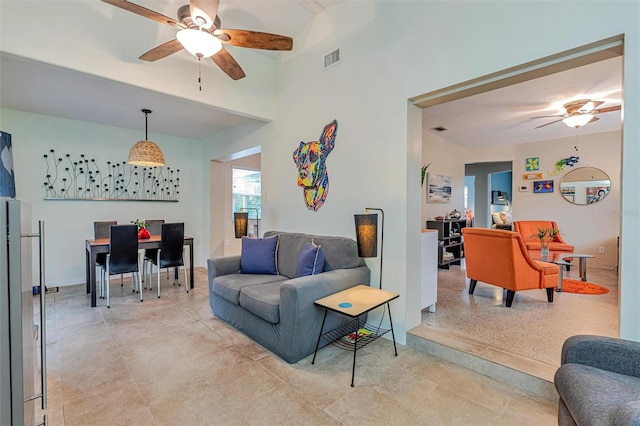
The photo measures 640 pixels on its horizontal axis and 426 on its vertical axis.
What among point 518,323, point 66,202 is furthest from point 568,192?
point 66,202

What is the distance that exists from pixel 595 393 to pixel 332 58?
11.2 feet

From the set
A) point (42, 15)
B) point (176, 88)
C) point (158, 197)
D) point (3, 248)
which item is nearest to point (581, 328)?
point (3, 248)

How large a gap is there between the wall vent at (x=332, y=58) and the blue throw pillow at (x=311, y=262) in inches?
81.5

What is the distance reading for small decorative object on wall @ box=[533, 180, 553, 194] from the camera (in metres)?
5.99

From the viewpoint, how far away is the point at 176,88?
3.26 meters

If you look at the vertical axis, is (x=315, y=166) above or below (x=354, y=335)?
above

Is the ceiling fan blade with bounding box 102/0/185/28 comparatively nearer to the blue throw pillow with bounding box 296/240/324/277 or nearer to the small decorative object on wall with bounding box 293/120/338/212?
the small decorative object on wall with bounding box 293/120/338/212

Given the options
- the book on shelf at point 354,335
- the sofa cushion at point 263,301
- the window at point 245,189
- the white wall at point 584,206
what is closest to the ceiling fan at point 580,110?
the white wall at point 584,206

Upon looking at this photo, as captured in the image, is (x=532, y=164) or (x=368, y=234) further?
(x=532, y=164)

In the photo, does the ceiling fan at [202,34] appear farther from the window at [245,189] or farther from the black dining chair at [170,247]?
the window at [245,189]

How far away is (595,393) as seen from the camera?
1.17 meters

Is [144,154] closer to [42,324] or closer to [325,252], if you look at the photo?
[325,252]

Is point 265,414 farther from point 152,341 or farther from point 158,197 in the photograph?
point 158,197

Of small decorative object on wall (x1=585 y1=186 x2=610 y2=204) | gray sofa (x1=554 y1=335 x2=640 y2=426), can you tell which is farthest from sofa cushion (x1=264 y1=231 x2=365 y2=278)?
small decorative object on wall (x1=585 y1=186 x2=610 y2=204)
